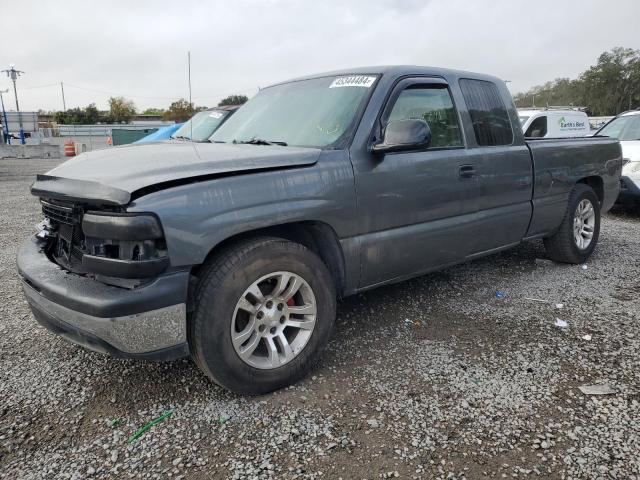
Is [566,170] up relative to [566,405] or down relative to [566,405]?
up

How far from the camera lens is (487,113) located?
4043 millimetres

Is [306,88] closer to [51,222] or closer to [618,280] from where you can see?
[51,222]

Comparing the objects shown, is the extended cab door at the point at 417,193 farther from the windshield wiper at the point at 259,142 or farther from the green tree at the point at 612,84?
the green tree at the point at 612,84

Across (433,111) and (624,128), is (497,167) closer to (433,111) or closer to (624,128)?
(433,111)

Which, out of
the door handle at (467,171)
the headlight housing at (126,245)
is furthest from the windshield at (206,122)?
the headlight housing at (126,245)

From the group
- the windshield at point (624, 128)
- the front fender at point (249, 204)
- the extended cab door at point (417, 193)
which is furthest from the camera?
the windshield at point (624, 128)

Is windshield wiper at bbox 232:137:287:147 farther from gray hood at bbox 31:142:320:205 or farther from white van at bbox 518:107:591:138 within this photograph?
white van at bbox 518:107:591:138

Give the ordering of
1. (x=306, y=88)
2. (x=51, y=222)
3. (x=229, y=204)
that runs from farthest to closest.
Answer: (x=306, y=88), (x=51, y=222), (x=229, y=204)

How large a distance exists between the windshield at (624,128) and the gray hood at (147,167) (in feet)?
26.6

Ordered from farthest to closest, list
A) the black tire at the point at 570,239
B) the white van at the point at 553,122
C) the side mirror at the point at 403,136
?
1. the white van at the point at 553,122
2. the black tire at the point at 570,239
3. the side mirror at the point at 403,136

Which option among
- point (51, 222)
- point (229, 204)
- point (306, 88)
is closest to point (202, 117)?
point (306, 88)

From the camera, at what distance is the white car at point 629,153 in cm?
766

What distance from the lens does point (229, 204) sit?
245 centimetres

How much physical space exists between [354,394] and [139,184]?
161cm
